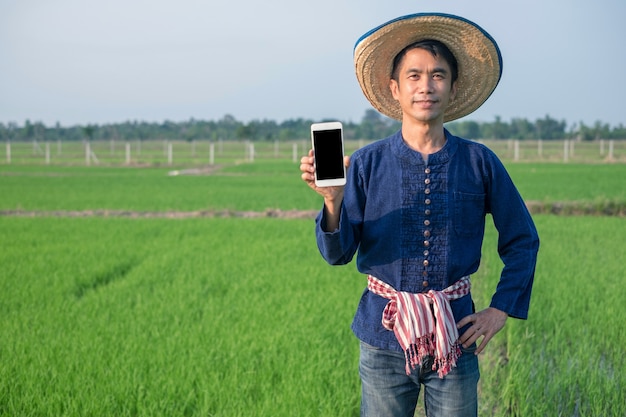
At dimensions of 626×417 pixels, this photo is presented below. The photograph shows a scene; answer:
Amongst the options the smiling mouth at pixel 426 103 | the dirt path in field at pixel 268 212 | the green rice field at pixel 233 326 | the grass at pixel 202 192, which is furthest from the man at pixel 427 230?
the grass at pixel 202 192

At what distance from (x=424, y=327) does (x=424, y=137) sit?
52cm

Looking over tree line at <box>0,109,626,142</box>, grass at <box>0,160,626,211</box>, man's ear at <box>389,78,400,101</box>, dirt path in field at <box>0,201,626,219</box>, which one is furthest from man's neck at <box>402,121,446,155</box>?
tree line at <box>0,109,626,142</box>

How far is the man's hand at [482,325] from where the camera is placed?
6.13 ft

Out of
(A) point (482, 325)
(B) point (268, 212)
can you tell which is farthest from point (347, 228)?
(B) point (268, 212)

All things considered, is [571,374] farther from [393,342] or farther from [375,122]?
[375,122]

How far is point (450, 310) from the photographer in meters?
1.84

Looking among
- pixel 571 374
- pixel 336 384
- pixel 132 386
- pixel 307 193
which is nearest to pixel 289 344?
pixel 336 384

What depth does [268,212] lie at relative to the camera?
40.3ft

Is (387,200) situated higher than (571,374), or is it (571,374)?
(387,200)

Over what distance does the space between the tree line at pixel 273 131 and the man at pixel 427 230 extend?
45.8m

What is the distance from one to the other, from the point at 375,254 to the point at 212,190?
1482cm

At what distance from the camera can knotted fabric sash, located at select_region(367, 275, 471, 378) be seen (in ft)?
5.92

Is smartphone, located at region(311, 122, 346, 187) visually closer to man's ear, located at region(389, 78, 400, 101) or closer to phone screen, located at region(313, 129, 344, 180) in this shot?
phone screen, located at region(313, 129, 344, 180)

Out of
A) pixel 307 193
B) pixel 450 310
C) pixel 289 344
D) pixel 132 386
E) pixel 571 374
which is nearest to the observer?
pixel 450 310
